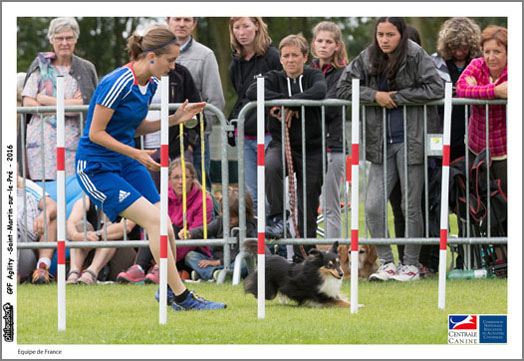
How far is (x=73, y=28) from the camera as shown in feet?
28.8

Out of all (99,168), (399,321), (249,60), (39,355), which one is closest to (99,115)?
(99,168)

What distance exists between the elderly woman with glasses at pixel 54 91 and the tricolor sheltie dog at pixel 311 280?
2807mm

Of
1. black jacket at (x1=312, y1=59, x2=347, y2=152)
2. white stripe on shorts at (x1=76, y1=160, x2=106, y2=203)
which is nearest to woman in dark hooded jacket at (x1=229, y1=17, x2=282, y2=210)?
black jacket at (x1=312, y1=59, x2=347, y2=152)

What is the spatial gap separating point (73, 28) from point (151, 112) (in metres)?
1.08

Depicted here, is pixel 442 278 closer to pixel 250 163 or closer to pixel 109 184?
pixel 109 184

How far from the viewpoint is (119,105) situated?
6301 mm

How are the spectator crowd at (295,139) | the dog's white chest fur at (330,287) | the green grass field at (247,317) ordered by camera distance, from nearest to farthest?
the green grass field at (247,317) < the dog's white chest fur at (330,287) < the spectator crowd at (295,139)

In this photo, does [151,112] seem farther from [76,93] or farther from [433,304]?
[433,304]

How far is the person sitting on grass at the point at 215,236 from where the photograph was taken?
8445mm

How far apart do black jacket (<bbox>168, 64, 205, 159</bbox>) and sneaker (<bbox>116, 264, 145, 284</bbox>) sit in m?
1.24

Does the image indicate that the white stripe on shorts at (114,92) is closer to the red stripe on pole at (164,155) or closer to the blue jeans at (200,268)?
the red stripe on pole at (164,155)

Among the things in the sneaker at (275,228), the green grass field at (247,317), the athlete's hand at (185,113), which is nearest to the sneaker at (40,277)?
the green grass field at (247,317)

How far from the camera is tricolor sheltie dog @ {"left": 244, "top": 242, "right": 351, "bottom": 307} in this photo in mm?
6711

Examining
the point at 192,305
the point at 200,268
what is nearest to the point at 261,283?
the point at 192,305
